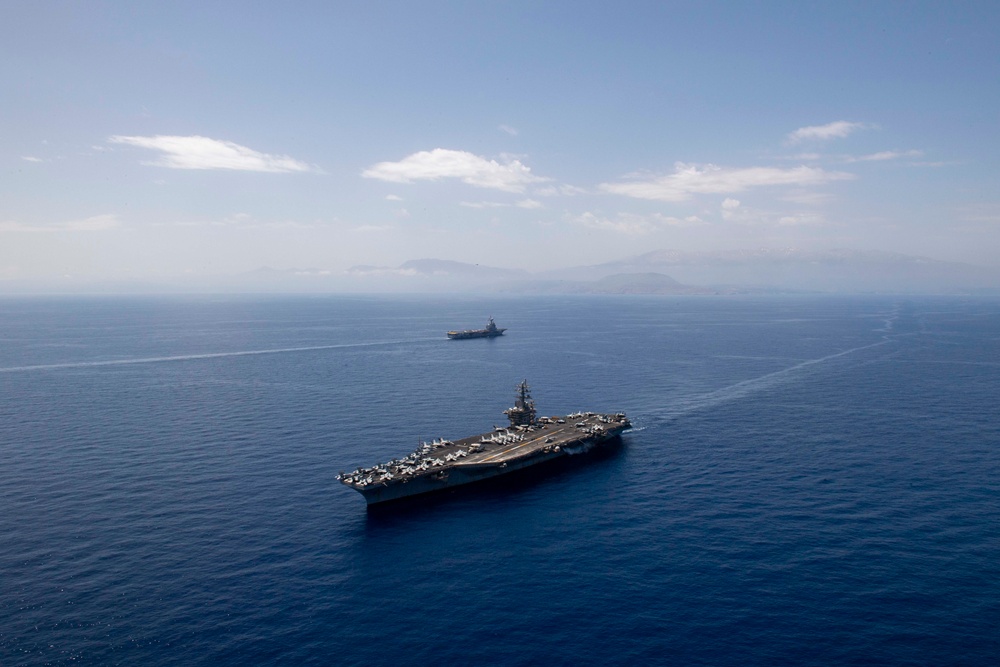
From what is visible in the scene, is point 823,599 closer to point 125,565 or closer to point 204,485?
point 125,565

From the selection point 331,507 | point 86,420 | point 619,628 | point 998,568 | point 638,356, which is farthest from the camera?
point 638,356

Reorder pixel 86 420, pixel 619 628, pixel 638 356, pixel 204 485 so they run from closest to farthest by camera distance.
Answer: pixel 619 628 → pixel 204 485 → pixel 86 420 → pixel 638 356

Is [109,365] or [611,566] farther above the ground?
[109,365]

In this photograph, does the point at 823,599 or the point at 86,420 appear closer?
the point at 823,599

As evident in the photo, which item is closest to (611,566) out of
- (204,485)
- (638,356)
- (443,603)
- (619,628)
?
(619,628)

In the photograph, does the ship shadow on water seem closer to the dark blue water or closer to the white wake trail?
the dark blue water

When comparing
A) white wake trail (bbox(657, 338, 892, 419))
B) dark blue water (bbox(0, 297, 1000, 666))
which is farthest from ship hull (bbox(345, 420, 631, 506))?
white wake trail (bbox(657, 338, 892, 419))
